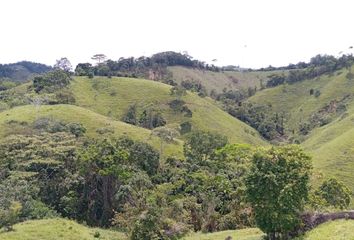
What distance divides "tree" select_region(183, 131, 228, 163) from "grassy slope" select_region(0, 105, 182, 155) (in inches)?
251

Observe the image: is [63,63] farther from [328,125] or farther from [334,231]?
[334,231]

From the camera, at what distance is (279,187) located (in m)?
34.9

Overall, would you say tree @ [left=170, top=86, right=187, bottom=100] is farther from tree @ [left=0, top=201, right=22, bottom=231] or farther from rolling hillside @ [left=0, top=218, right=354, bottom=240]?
tree @ [left=0, top=201, right=22, bottom=231]

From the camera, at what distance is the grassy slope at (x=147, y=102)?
118500 millimetres

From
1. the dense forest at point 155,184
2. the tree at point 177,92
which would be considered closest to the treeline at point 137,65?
the tree at point 177,92

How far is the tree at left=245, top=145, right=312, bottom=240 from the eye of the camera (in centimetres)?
3438

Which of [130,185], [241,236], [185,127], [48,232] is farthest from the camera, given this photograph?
[185,127]

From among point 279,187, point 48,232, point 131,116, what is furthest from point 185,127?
point 279,187

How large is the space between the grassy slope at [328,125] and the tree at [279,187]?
48.7 m

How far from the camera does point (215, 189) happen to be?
6062 cm

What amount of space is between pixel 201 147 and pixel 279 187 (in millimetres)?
45192

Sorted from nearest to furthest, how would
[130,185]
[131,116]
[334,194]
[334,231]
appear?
[334,231], [130,185], [334,194], [131,116]

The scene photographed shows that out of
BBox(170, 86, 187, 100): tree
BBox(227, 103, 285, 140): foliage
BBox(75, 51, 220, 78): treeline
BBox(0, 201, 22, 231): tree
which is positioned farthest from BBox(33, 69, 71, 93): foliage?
BBox(0, 201, 22, 231): tree

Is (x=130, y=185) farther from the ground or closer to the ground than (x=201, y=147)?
closer to the ground
